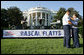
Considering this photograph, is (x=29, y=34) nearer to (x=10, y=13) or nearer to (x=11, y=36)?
(x=11, y=36)

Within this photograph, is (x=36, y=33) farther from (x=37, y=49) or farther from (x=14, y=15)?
(x=14, y=15)

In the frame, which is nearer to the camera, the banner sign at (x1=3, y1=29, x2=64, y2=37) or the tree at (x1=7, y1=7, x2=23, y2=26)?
the banner sign at (x1=3, y1=29, x2=64, y2=37)

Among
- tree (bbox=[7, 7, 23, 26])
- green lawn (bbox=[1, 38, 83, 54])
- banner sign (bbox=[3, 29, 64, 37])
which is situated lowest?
green lawn (bbox=[1, 38, 83, 54])

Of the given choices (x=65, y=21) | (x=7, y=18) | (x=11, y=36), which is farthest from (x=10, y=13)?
(x=65, y=21)

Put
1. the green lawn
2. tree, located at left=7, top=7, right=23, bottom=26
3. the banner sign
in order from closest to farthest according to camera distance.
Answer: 1. the green lawn
2. the banner sign
3. tree, located at left=7, top=7, right=23, bottom=26

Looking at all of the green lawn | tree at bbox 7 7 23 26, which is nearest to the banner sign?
the green lawn

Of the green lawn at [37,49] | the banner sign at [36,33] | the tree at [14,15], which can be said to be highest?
the tree at [14,15]

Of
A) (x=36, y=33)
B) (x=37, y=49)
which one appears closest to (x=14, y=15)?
(x=36, y=33)

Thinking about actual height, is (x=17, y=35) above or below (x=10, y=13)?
below

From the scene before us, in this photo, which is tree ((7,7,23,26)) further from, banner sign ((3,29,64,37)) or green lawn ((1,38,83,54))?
green lawn ((1,38,83,54))

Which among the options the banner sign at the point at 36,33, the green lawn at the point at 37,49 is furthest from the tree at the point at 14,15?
the green lawn at the point at 37,49

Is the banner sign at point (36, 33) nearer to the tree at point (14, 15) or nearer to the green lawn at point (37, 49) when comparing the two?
the green lawn at point (37, 49)

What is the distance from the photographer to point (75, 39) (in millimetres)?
6809

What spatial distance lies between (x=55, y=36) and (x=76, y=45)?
5.20 meters
